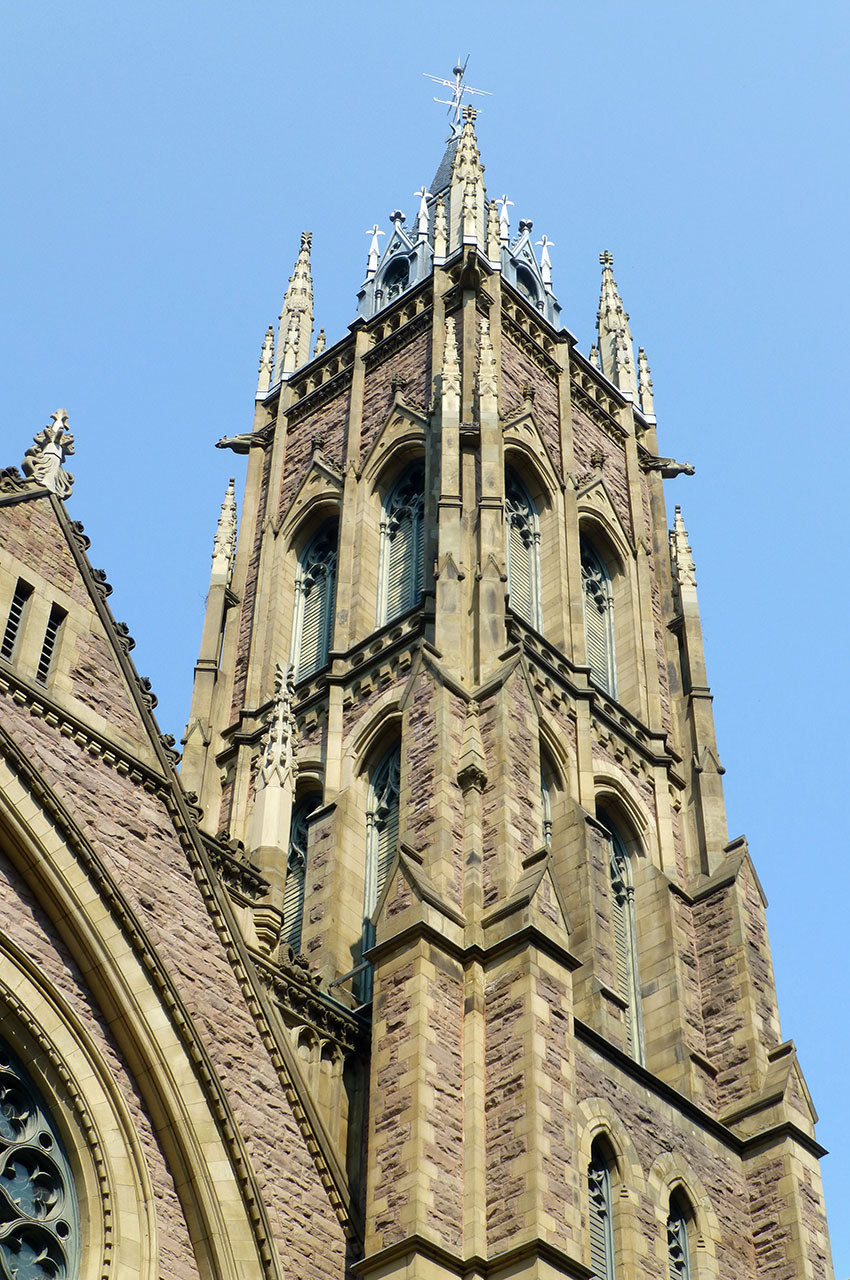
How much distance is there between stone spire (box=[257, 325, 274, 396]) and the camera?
121 feet

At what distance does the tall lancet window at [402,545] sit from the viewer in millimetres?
29266

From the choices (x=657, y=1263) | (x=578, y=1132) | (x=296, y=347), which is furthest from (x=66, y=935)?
(x=296, y=347)

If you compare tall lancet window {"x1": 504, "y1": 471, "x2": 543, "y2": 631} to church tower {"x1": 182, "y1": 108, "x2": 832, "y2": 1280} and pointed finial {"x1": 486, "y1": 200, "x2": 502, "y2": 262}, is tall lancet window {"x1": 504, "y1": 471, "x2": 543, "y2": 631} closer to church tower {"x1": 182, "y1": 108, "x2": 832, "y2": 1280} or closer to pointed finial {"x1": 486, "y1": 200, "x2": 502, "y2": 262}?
church tower {"x1": 182, "y1": 108, "x2": 832, "y2": 1280}

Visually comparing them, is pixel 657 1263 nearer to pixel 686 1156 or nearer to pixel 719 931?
pixel 686 1156

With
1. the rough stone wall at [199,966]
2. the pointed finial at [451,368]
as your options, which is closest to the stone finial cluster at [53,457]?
the rough stone wall at [199,966]

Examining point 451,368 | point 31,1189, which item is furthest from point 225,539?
point 31,1189

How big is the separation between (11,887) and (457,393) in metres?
15.0

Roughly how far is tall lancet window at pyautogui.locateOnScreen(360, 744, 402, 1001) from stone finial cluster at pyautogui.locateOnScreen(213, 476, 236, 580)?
23.3 ft

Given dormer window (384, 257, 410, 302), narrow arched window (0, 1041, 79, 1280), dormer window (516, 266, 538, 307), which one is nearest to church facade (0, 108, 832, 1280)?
narrow arched window (0, 1041, 79, 1280)

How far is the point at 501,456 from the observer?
2852 cm

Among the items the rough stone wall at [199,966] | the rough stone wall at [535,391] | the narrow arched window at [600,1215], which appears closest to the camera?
→ the rough stone wall at [199,966]

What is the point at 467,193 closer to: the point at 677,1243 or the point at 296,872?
the point at 296,872

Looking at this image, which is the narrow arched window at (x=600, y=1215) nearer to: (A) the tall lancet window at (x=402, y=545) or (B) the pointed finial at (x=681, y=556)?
(A) the tall lancet window at (x=402, y=545)

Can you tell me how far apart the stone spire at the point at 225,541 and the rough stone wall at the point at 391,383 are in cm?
291
